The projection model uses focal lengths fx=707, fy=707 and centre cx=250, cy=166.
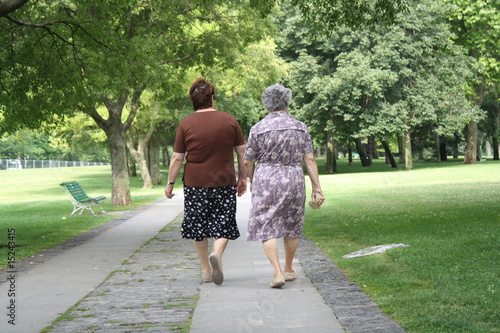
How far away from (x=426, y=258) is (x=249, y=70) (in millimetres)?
16683

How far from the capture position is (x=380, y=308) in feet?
19.0

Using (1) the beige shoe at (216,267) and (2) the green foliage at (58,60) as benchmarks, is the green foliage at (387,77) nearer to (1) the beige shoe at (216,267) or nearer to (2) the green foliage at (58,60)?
(2) the green foliage at (58,60)

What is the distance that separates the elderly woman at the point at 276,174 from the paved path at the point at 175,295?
22.9 inches

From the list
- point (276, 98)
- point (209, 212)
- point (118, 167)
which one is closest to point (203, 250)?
point (209, 212)

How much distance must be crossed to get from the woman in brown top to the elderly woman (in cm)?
24

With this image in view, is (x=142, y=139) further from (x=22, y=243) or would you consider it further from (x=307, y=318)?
(x=307, y=318)

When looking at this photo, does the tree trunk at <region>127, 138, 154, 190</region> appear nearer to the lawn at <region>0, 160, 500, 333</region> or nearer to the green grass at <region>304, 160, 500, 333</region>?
the lawn at <region>0, 160, 500, 333</region>

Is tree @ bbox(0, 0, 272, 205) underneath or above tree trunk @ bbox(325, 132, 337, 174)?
above

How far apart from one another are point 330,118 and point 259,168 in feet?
125

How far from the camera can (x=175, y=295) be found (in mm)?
6742

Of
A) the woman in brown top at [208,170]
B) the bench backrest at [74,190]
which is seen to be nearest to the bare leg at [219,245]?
the woman in brown top at [208,170]

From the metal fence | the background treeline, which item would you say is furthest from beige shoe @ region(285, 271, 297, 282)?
the metal fence

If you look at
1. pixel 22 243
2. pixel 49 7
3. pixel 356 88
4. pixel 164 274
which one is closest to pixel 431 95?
pixel 356 88

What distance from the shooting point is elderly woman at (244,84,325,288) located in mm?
7074
